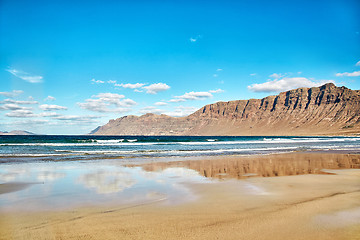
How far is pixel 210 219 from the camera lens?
5977mm

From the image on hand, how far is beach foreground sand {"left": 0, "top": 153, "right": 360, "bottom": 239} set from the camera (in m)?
5.13

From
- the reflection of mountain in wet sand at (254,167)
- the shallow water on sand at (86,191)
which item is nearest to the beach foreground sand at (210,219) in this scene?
the shallow water on sand at (86,191)

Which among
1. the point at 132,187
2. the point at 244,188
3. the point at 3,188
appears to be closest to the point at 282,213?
the point at 244,188

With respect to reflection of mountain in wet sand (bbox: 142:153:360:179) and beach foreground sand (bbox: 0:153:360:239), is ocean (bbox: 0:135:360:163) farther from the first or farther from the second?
beach foreground sand (bbox: 0:153:360:239)

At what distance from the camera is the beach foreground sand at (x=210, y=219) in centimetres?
513

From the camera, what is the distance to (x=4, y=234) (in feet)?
Result: 16.9

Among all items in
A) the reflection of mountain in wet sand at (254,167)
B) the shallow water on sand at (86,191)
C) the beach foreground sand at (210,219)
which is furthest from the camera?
the reflection of mountain in wet sand at (254,167)

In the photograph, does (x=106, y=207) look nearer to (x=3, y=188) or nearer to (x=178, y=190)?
(x=178, y=190)

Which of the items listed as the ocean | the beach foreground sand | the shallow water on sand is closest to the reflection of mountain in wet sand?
the shallow water on sand

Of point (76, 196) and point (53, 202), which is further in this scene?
point (76, 196)

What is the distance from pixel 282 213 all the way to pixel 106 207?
4842 millimetres

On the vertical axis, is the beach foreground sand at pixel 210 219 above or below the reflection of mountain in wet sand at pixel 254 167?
above

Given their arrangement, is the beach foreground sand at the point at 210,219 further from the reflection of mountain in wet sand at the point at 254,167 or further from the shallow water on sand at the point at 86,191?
the reflection of mountain in wet sand at the point at 254,167

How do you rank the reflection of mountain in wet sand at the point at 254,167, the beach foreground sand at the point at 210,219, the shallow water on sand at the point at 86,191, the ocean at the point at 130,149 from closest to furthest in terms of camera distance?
1. the beach foreground sand at the point at 210,219
2. the shallow water on sand at the point at 86,191
3. the reflection of mountain in wet sand at the point at 254,167
4. the ocean at the point at 130,149
